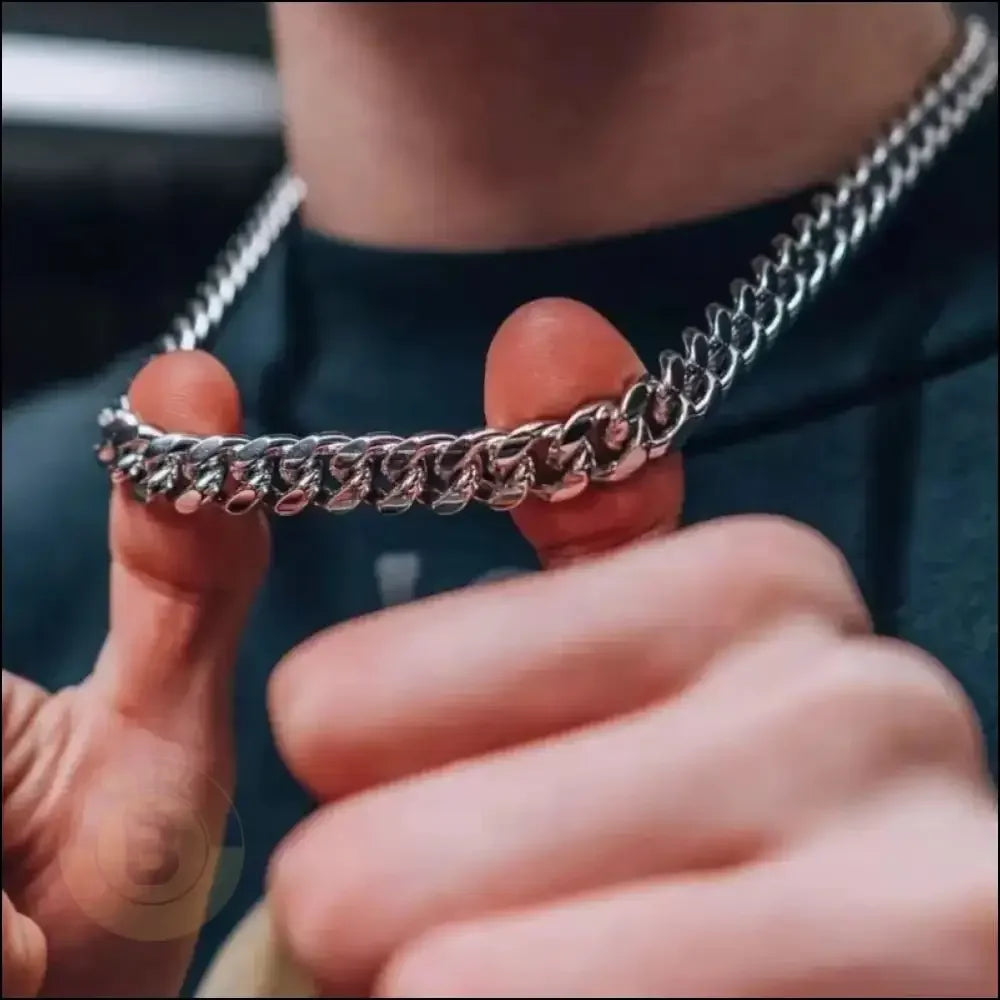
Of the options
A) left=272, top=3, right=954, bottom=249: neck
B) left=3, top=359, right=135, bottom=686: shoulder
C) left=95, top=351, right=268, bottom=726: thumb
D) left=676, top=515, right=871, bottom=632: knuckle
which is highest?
left=272, top=3, right=954, bottom=249: neck

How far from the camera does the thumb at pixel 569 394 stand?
0.19 metres

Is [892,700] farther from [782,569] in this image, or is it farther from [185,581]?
[185,581]

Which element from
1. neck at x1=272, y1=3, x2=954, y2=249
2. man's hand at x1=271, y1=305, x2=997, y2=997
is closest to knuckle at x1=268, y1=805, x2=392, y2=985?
man's hand at x1=271, y1=305, x2=997, y2=997

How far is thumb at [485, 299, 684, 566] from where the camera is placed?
0.19 meters

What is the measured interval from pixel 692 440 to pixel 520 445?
3 centimetres

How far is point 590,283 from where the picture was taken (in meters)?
0.21

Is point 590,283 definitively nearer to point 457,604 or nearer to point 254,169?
point 457,604

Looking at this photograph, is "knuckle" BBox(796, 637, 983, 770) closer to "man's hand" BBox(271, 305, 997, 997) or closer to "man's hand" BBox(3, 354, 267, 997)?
"man's hand" BBox(271, 305, 997, 997)

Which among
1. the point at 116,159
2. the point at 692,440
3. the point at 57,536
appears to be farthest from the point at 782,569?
the point at 116,159

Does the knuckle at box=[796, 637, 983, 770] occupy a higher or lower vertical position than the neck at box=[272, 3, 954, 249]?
lower

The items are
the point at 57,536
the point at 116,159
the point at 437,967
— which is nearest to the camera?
the point at 437,967

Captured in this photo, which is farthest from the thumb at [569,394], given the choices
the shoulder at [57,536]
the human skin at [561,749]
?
the shoulder at [57,536]

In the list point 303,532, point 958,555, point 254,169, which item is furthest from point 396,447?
point 254,169

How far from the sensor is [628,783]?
18 centimetres
